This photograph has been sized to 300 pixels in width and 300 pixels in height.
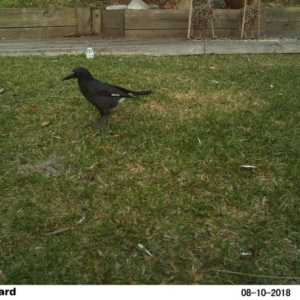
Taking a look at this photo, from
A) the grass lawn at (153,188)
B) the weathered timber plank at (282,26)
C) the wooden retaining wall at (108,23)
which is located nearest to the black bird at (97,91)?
the grass lawn at (153,188)

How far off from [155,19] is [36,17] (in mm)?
2476

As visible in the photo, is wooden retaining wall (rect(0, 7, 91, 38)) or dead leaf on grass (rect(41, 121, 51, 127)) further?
wooden retaining wall (rect(0, 7, 91, 38))

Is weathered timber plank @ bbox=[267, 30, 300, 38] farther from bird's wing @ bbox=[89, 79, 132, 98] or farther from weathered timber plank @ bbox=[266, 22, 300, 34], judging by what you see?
bird's wing @ bbox=[89, 79, 132, 98]

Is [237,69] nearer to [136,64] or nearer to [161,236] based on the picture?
[136,64]

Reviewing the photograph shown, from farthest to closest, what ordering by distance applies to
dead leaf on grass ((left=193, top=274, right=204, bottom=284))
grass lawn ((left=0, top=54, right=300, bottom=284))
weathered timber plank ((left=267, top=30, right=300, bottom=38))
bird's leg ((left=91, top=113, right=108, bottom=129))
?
1. weathered timber plank ((left=267, top=30, right=300, bottom=38))
2. bird's leg ((left=91, top=113, right=108, bottom=129))
3. grass lawn ((left=0, top=54, right=300, bottom=284))
4. dead leaf on grass ((left=193, top=274, right=204, bottom=284))

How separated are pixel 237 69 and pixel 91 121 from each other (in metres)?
2.69

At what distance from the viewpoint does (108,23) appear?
8.98 m

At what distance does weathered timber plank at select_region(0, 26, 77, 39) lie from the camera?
878cm

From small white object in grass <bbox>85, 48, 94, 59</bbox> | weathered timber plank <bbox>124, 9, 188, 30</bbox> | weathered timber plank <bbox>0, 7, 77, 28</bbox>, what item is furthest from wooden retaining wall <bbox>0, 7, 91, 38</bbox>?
small white object in grass <bbox>85, 48, 94, 59</bbox>

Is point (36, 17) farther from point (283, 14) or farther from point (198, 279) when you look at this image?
point (198, 279)

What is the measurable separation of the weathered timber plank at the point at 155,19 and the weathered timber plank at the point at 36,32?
1.45 m

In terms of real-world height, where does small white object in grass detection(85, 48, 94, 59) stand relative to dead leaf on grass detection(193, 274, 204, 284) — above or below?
above

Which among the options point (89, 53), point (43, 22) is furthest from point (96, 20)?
point (89, 53)
